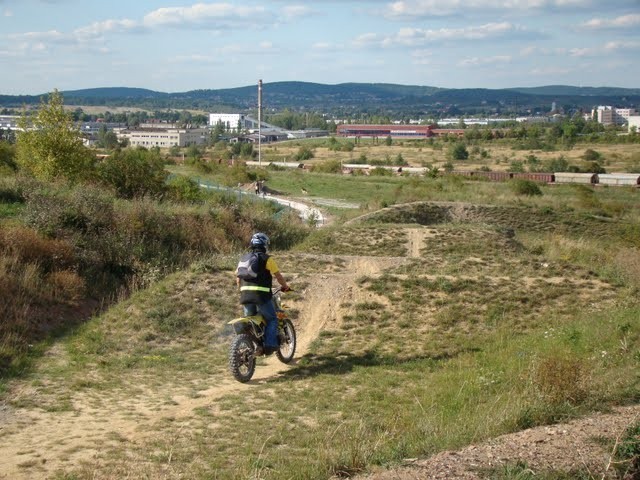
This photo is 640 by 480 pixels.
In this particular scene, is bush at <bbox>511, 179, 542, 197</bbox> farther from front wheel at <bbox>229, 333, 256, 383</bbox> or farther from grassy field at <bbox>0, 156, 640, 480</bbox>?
front wheel at <bbox>229, 333, 256, 383</bbox>

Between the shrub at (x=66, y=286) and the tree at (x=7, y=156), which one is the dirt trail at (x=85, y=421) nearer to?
the shrub at (x=66, y=286)

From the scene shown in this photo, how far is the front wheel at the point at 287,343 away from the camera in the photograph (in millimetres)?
12891

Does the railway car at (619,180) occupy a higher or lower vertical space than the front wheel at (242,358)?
lower

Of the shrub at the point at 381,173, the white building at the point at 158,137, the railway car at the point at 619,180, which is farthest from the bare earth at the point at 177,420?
the white building at the point at 158,137

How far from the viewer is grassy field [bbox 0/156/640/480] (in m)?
8.33

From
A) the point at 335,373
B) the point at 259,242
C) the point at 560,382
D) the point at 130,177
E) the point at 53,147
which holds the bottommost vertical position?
the point at 335,373

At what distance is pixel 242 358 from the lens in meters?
11.9

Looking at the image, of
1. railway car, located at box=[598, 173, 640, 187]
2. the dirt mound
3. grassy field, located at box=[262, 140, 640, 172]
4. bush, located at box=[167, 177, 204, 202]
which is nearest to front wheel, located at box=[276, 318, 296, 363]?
the dirt mound

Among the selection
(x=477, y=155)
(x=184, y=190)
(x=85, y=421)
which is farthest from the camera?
(x=477, y=155)

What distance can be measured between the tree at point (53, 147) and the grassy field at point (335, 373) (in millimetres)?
20780

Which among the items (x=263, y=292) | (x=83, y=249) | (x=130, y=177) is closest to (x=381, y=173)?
(x=130, y=177)

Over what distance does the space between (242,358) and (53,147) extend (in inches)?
1147

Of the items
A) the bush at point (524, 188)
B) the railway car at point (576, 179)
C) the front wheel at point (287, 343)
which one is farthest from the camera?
the railway car at point (576, 179)

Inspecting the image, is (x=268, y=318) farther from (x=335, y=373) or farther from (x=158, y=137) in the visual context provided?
(x=158, y=137)
